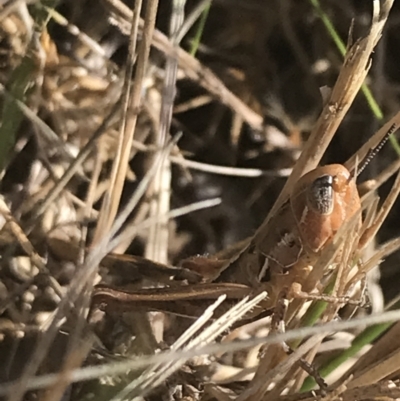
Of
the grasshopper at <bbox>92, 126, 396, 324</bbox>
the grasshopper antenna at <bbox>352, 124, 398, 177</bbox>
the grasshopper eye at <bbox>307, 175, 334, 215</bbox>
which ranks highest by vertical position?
the grasshopper antenna at <bbox>352, 124, 398, 177</bbox>

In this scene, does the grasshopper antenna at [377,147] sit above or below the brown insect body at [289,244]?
above

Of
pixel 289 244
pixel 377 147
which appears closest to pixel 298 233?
pixel 289 244

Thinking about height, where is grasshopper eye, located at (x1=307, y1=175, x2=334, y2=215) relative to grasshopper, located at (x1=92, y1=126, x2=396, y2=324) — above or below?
above

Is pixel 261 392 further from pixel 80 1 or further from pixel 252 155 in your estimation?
pixel 80 1

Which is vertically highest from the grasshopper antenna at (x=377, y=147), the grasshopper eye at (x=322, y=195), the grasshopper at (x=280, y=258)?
the grasshopper antenna at (x=377, y=147)

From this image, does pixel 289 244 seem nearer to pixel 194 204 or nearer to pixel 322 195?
pixel 322 195

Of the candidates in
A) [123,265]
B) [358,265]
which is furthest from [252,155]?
[358,265]

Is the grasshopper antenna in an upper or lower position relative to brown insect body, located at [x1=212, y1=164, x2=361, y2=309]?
upper
